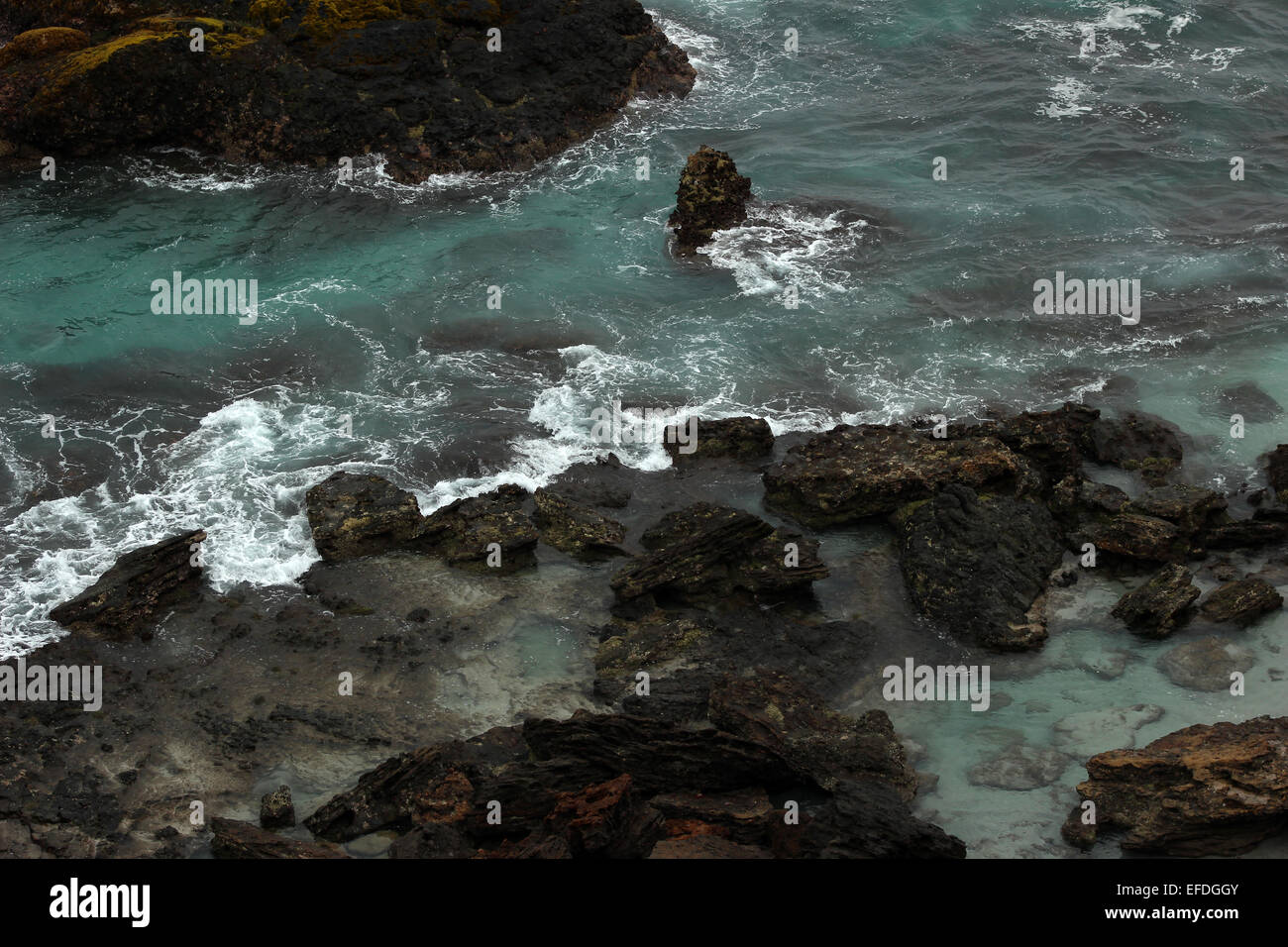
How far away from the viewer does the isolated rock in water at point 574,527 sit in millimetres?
29531

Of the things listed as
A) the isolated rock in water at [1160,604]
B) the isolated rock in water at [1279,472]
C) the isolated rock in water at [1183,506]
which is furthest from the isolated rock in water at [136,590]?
the isolated rock in water at [1279,472]

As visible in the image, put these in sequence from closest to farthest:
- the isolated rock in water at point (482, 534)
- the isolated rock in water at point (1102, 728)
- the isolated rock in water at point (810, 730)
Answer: the isolated rock in water at point (810, 730) → the isolated rock in water at point (1102, 728) → the isolated rock in water at point (482, 534)

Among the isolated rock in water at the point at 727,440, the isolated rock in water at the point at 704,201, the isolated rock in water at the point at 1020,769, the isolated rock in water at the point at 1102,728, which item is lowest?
the isolated rock in water at the point at 1020,769

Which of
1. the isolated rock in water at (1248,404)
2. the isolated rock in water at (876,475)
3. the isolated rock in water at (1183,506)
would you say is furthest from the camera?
the isolated rock in water at (1248,404)

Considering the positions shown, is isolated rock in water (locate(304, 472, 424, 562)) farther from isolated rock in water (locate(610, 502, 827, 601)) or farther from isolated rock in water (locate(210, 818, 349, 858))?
isolated rock in water (locate(210, 818, 349, 858))

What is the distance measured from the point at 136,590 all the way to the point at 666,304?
18.0 m

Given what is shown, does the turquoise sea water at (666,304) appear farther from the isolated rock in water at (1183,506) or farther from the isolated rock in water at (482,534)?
the isolated rock in water at (1183,506)

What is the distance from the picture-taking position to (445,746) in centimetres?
2352

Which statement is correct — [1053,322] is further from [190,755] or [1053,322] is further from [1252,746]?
[190,755]

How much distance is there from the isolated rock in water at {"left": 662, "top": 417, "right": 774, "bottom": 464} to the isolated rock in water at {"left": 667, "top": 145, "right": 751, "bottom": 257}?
33.8ft

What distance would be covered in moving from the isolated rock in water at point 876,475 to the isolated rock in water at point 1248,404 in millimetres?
7375

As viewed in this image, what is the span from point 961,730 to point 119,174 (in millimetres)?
34936

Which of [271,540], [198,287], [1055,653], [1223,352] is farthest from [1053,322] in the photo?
[198,287]

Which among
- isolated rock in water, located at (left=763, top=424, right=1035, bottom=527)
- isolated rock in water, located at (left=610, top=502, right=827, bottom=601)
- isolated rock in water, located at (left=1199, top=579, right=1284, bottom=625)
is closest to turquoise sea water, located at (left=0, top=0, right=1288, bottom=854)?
isolated rock in water, located at (left=1199, top=579, right=1284, bottom=625)
